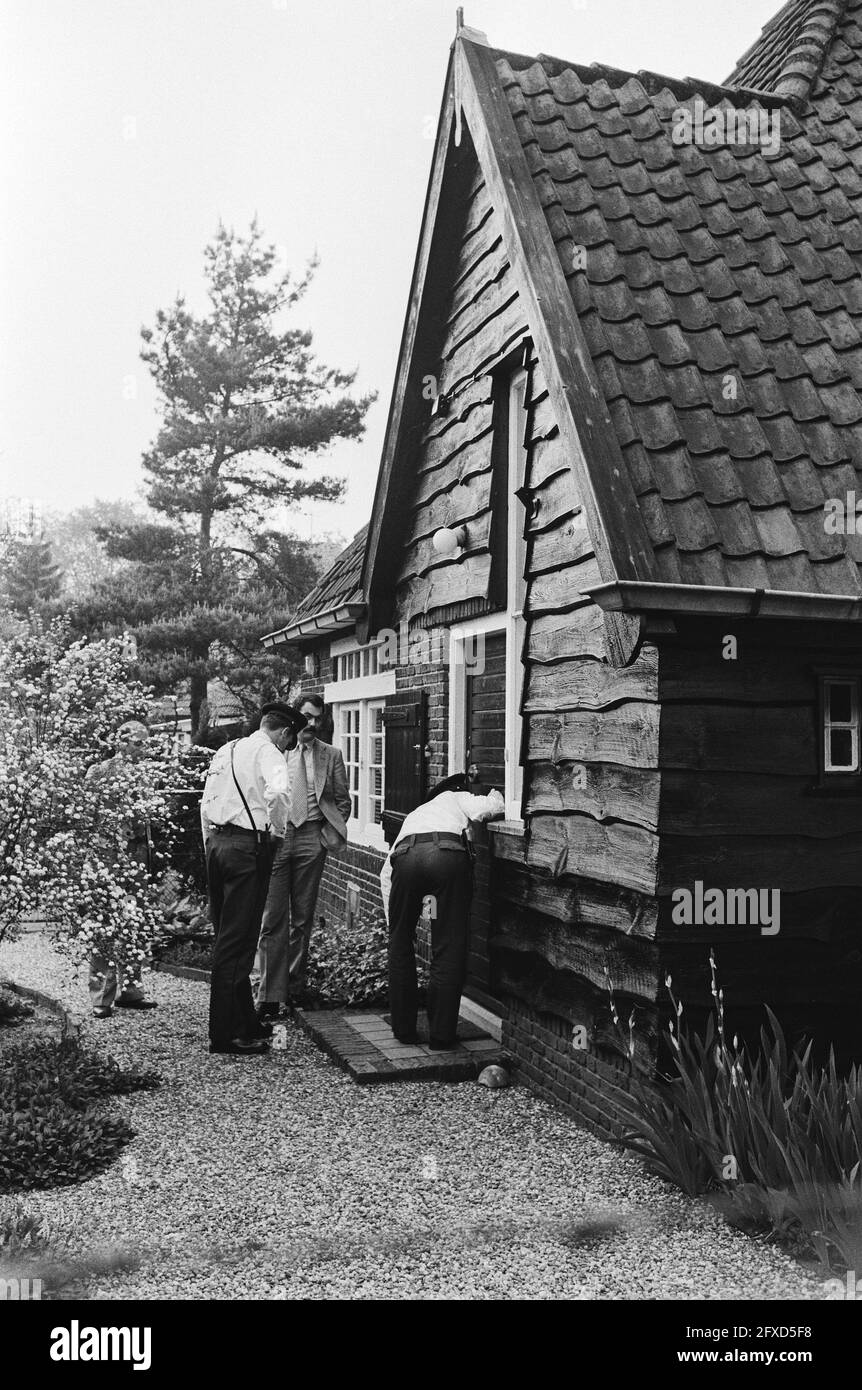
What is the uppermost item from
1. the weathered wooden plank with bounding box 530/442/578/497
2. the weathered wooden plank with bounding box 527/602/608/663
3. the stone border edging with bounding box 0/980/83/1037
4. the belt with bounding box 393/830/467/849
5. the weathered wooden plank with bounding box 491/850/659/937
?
the weathered wooden plank with bounding box 530/442/578/497

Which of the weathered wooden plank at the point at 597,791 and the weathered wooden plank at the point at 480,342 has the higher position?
the weathered wooden plank at the point at 480,342

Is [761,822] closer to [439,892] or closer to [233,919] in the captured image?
[439,892]

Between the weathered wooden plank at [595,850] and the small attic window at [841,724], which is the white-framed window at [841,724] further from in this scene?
the weathered wooden plank at [595,850]

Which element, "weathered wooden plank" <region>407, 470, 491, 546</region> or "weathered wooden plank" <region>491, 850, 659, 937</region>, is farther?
"weathered wooden plank" <region>407, 470, 491, 546</region>

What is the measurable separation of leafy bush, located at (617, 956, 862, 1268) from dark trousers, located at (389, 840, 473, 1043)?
1.88 metres

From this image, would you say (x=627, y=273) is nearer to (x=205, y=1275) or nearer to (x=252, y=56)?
(x=205, y=1275)

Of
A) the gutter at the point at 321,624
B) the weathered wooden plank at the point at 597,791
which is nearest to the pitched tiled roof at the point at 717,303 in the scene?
the weathered wooden plank at the point at 597,791

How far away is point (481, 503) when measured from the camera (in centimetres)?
724

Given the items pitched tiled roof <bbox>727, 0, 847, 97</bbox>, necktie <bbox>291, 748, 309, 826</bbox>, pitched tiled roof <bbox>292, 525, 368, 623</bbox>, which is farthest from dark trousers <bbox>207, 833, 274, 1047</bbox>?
pitched tiled roof <bbox>727, 0, 847, 97</bbox>

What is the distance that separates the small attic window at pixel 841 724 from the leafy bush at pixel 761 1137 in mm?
1091

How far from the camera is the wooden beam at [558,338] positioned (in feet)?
14.8

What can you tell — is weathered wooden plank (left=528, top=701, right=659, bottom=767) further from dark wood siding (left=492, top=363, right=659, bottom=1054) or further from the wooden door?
the wooden door

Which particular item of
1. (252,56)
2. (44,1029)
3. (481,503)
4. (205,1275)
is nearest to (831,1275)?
(205,1275)

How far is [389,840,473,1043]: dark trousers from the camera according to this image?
650 cm
